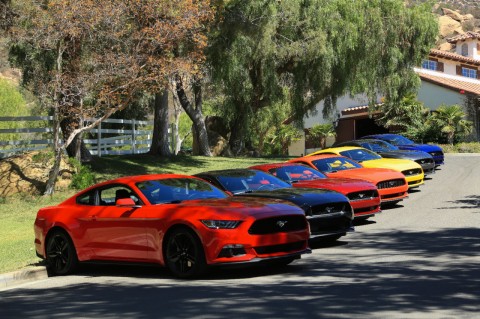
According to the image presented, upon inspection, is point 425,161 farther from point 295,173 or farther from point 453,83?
point 453,83

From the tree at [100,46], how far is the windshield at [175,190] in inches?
458

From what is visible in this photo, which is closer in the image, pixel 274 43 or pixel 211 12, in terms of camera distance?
pixel 211 12

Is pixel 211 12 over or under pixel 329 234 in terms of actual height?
over

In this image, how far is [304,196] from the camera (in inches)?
508

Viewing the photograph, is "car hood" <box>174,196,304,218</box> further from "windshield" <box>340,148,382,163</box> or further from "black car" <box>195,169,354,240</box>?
"windshield" <box>340,148,382,163</box>

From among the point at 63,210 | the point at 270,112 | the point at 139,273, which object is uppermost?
the point at 270,112

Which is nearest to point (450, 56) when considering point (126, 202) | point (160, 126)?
point (160, 126)

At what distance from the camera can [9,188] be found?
926 inches

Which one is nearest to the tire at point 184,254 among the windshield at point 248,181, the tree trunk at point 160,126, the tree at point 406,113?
the windshield at point 248,181

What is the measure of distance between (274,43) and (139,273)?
21.6 metres

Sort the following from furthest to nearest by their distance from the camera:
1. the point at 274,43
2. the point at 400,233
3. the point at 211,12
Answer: the point at 274,43
the point at 211,12
the point at 400,233

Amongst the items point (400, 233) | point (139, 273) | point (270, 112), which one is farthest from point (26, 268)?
point (270, 112)

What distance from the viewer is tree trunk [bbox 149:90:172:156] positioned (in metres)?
32.0

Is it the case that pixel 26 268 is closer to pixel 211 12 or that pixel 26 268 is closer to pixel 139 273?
pixel 139 273
